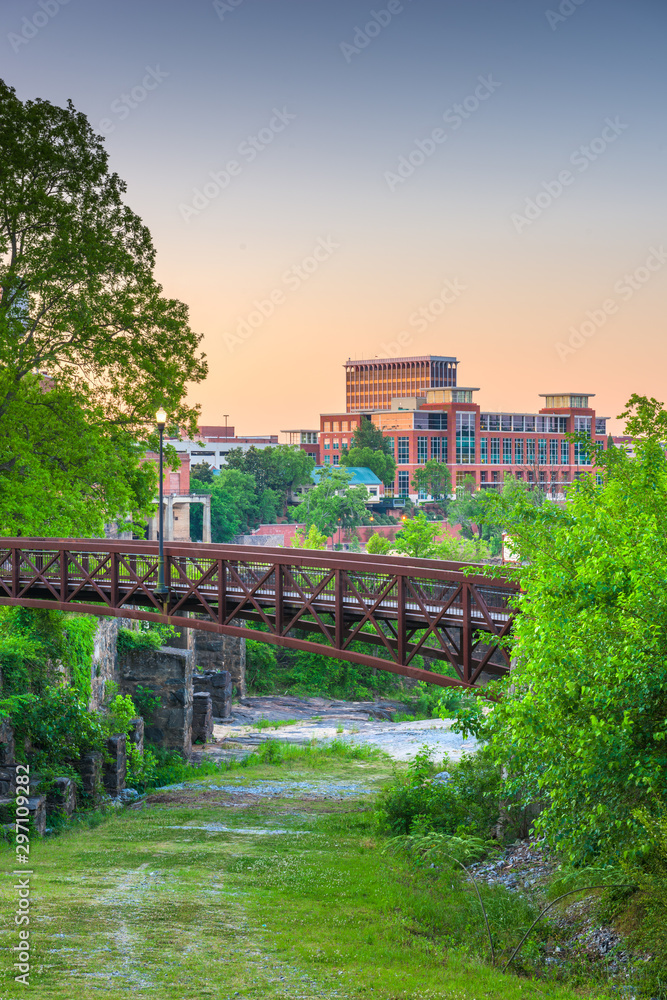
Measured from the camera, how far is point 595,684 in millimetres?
10867

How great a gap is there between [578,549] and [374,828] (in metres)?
10.8

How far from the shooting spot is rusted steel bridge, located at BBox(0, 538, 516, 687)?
17.2 meters

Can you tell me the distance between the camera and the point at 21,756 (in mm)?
23750

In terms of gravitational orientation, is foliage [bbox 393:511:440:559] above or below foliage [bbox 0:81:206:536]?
below

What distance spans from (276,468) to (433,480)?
22311mm

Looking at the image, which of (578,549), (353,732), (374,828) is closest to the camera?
(578,549)

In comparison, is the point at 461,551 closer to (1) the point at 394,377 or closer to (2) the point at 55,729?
(2) the point at 55,729

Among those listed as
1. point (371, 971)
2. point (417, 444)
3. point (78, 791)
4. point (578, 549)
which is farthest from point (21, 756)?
point (417, 444)

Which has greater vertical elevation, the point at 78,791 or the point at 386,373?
the point at 386,373

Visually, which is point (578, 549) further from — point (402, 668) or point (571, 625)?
point (402, 668)

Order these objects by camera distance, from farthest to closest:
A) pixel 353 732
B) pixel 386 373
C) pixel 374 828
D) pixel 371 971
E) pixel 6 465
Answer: pixel 386 373 < pixel 353 732 < pixel 6 465 < pixel 374 828 < pixel 371 971

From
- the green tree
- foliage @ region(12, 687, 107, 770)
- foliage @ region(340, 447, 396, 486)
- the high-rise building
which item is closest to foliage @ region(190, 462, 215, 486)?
the green tree

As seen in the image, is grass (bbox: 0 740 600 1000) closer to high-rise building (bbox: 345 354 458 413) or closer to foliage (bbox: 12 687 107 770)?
foliage (bbox: 12 687 107 770)

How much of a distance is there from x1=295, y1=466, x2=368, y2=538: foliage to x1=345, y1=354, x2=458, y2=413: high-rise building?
3662 inches
